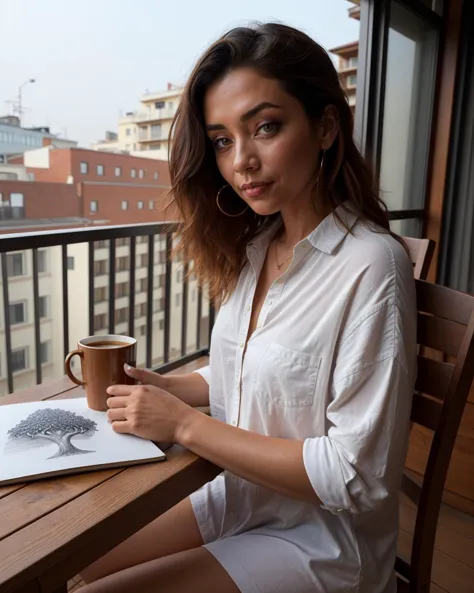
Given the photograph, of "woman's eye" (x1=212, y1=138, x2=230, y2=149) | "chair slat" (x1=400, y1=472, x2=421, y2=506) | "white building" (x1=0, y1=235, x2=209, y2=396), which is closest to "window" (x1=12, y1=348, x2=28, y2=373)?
"white building" (x1=0, y1=235, x2=209, y2=396)

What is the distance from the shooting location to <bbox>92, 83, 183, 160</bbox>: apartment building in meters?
2.33

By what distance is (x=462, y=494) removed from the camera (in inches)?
82.7

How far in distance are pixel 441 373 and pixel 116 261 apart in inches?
84.3

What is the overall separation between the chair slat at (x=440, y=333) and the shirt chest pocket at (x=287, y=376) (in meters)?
0.28

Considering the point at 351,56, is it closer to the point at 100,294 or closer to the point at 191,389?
the point at 100,294

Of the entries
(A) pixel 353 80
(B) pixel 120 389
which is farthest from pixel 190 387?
(A) pixel 353 80

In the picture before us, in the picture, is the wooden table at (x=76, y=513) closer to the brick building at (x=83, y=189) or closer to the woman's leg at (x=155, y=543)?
the woman's leg at (x=155, y=543)

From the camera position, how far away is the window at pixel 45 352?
257cm

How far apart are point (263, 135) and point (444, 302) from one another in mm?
467

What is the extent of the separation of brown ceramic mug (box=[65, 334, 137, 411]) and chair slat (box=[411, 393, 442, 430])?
0.56 metres

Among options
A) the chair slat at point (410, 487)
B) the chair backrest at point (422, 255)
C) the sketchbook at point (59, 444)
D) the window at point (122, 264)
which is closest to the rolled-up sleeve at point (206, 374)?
the sketchbook at point (59, 444)

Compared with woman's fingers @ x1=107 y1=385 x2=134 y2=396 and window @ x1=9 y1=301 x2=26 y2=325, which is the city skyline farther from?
woman's fingers @ x1=107 y1=385 x2=134 y2=396

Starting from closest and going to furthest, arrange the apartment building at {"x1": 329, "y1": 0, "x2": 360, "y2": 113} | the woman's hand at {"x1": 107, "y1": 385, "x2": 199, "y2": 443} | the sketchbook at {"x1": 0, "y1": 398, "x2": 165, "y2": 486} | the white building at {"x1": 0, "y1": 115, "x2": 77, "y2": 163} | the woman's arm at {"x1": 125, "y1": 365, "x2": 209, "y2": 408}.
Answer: the sketchbook at {"x1": 0, "y1": 398, "x2": 165, "y2": 486} → the woman's hand at {"x1": 107, "y1": 385, "x2": 199, "y2": 443} → the woman's arm at {"x1": 125, "y1": 365, "x2": 209, "y2": 408} → the white building at {"x1": 0, "y1": 115, "x2": 77, "y2": 163} → the apartment building at {"x1": 329, "y1": 0, "x2": 360, "y2": 113}

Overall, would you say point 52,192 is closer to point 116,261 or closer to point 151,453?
point 116,261
